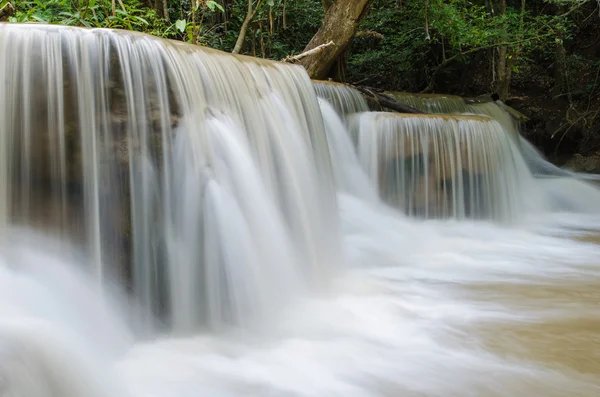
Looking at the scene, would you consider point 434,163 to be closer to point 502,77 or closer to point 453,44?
point 453,44

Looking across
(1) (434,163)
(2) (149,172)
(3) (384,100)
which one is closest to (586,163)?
(3) (384,100)

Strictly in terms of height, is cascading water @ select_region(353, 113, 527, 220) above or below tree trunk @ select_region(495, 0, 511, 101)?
below

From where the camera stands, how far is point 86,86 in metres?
2.95

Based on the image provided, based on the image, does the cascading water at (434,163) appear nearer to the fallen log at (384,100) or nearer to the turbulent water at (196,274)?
the fallen log at (384,100)

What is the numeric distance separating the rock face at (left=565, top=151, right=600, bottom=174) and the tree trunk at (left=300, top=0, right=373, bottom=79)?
5558 millimetres

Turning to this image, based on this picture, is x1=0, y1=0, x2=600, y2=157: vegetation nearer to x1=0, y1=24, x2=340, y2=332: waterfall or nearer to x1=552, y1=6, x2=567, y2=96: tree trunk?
x1=552, y1=6, x2=567, y2=96: tree trunk

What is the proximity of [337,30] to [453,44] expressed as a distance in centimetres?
268

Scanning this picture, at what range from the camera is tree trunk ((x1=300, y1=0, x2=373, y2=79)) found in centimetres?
864

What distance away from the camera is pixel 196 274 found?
314 centimetres

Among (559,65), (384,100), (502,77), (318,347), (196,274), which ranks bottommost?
(318,347)

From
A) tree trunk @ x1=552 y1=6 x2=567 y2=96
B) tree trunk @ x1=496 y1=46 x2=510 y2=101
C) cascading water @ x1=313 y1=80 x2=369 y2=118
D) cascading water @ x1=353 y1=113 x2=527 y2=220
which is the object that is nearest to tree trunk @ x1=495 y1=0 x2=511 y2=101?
tree trunk @ x1=496 y1=46 x2=510 y2=101

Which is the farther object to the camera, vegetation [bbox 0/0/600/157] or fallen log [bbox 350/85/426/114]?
vegetation [bbox 0/0/600/157]

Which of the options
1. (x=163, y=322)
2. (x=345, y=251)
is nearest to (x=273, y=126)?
(x=345, y=251)

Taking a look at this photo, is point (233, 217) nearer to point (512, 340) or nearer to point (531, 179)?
point (512, 340)
